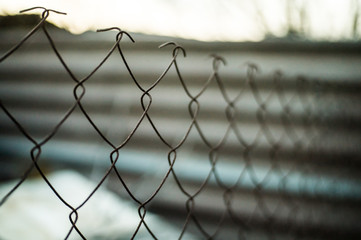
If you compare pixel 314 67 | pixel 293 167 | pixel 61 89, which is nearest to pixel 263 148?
pixel 293 167

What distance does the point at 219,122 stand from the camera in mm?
2330

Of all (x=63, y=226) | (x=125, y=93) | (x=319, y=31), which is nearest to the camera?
(x=63, y=226)

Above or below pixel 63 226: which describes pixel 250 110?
above

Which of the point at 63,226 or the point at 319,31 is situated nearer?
the point at 63,226

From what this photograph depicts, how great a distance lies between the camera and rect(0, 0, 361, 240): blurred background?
1.98 m

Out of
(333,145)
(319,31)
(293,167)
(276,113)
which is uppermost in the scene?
(319,31)

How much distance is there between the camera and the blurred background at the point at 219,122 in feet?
6.50

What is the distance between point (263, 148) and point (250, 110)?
0.93 feet

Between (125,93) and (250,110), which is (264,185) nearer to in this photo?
(250,110)

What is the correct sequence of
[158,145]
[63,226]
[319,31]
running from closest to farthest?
1. [63,226]
2. [319,31]
3. [158,145]

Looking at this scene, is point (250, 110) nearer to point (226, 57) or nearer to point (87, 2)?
point (226, 57)

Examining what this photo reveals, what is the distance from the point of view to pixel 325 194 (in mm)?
2059

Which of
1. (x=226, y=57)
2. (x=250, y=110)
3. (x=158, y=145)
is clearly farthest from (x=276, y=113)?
(x=158, y=145)

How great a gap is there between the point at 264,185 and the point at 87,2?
176 centimetres
